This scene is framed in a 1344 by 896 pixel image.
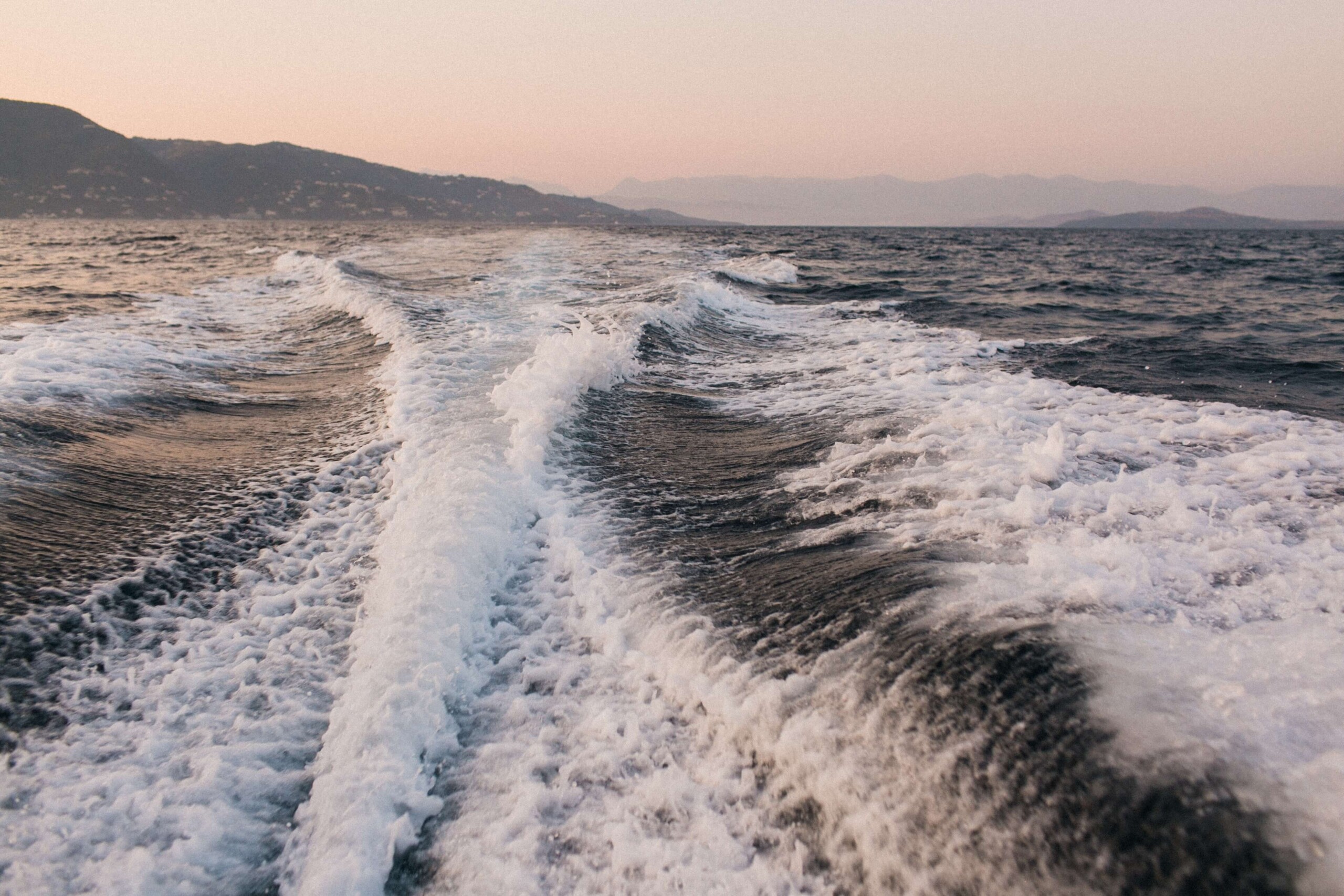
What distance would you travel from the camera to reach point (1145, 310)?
13508 mm

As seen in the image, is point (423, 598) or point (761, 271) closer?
point (423, 598)

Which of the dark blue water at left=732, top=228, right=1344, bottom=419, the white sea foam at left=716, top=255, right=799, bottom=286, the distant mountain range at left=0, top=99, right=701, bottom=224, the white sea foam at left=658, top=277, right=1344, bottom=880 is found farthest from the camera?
the distant mountain range at left=0, top=99, right=701, bottom=224

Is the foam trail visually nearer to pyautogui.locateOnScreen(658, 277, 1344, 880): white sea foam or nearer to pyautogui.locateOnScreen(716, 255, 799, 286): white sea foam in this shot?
pyautogui.locateOnScreen(658, 277, 1344, 880): white sea foam

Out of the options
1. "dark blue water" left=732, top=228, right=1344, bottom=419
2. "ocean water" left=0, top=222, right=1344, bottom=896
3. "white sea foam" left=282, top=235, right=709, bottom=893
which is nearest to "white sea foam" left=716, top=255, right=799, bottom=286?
"dark blue water" left=732, top=228, right=1344, bottom=419

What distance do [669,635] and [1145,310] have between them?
14.7 meters

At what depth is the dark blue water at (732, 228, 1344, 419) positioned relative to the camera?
7.36 m

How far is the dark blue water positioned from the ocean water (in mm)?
272

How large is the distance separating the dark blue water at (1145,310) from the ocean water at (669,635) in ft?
0.89

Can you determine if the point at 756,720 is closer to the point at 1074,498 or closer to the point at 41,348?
the point at 1074,498

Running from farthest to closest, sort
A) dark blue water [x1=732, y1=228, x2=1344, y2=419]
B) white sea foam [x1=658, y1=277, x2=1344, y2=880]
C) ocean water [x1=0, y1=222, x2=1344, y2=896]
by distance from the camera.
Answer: dark blue water [x1=732, y1=228, x2=1344, y2=419]
white sea foam [x1=658, y1=277, x2=1344, y2=880]
ocean water [x1=0, y1=222, x2=1344, y2=896]

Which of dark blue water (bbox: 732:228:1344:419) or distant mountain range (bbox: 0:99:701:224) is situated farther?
distant mountain range (bbox: 0:99:701:224)

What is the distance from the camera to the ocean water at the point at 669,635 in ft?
6.58

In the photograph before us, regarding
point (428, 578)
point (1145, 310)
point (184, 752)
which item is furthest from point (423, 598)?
point (1145, 310)

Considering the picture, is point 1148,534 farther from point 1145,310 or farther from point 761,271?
point 761,271
